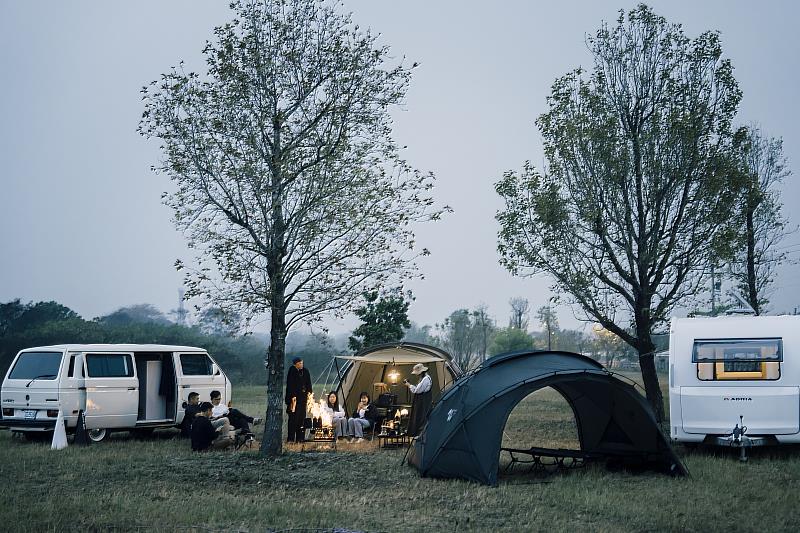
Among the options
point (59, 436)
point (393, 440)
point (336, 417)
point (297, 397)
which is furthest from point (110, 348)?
point (393, 440)

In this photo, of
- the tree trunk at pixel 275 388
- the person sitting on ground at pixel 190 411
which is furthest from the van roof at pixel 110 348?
the tree trunk at pixel 275 388

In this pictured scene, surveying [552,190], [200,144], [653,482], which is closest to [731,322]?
[653,482]

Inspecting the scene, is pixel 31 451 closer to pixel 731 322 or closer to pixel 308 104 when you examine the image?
pixel 308 104

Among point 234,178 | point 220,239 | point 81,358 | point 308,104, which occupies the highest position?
point 308,104

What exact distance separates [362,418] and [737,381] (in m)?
7.46

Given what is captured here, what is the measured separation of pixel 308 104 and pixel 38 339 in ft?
93.4

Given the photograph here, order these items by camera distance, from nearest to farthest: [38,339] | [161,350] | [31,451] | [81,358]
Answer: [31,451]
[81,358]
[161,350]
[38,339]

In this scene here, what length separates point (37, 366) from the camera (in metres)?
15.6

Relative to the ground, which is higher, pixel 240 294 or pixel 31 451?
pixel 240 294

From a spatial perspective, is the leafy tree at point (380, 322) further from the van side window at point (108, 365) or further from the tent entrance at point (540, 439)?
the van side window at point (108, 365)

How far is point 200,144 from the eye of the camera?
555 inches

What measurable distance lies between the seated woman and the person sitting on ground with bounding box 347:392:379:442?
0.12 metres

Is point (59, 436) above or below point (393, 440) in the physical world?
above

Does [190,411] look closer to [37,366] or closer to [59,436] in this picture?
[59,436]
